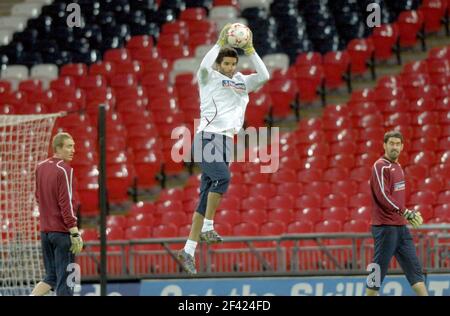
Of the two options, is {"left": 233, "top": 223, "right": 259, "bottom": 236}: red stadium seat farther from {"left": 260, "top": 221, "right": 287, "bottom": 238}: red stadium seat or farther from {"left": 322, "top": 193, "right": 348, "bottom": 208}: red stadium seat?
{"left": 322, "top": 193, "right": 348, "bottom": 208}: red stadium seat

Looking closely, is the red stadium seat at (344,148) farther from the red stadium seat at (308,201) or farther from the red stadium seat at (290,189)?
the red stadium seat at (308,201)

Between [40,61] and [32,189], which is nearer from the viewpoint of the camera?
[32,189]

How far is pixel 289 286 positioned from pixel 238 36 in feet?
15.7

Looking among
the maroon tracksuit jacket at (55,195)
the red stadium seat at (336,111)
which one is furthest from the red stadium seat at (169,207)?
the maroon tracksuit jacket at (55,195)

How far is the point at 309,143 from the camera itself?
18375mm

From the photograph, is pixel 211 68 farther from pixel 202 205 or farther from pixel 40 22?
pixel 40 22

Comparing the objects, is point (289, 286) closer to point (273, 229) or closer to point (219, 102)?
point (273, 229)

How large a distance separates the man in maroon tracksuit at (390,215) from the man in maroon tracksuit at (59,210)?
2.77 metres

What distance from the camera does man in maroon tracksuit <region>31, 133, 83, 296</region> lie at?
36.7ft

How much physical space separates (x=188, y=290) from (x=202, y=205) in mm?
3971

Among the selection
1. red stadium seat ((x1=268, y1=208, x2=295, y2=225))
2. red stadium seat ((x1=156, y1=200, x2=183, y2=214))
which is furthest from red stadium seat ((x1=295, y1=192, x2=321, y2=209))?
red stadium seat ((x1=156, y1=200, x2=183, y2=214))

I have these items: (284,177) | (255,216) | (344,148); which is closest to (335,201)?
(255,216)

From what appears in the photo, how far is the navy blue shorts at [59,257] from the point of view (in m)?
11.3
